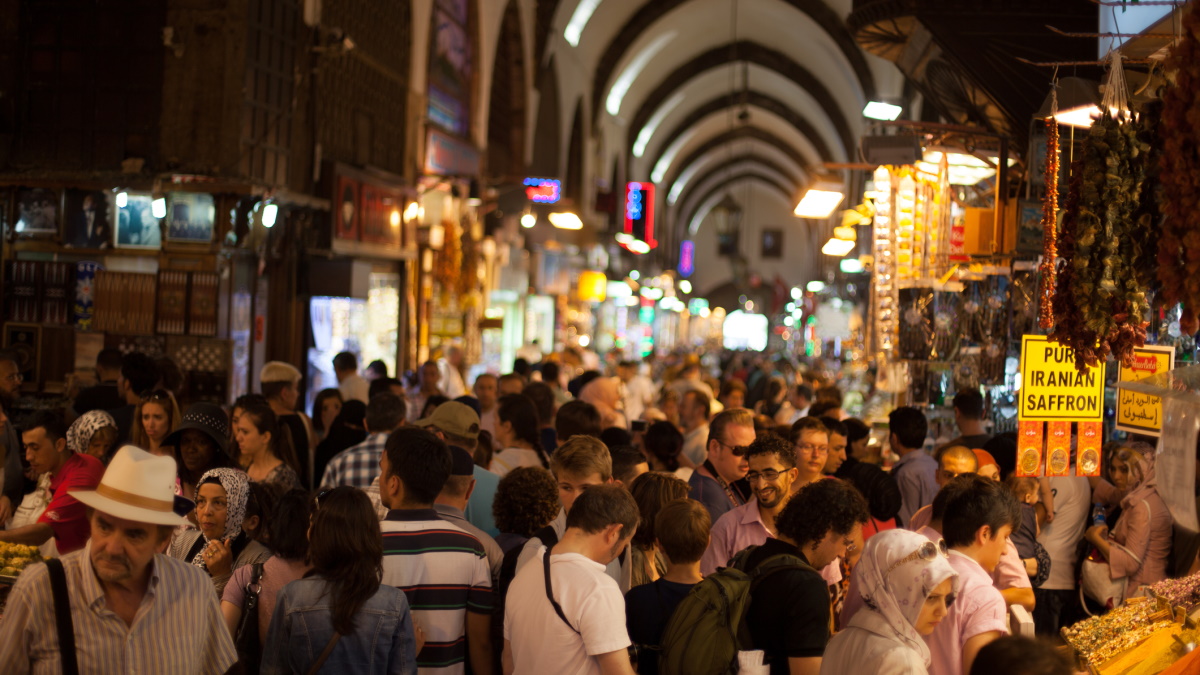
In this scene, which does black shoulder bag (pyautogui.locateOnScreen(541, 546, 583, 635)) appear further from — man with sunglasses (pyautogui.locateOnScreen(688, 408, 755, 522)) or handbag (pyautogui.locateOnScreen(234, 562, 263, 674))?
man with sunglasses (pyautogui.locateOnScreen(688, 408, 755, 522))

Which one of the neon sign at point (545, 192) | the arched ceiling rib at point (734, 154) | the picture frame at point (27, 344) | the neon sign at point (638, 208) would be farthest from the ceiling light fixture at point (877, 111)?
the arched ceiling rib at point (734, 154)

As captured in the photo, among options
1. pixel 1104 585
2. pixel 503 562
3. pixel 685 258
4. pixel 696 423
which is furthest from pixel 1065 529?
pixel 685 258

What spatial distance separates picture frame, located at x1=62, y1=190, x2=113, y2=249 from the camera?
9414 mm

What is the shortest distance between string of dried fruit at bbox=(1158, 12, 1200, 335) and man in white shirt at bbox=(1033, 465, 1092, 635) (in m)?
2.72

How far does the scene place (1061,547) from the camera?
593 cm

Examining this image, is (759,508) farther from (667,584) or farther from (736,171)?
(736,171)

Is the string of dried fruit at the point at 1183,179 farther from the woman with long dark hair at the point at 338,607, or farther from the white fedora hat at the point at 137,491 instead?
the white fedora hat at the point at 137,491

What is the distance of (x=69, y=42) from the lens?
973 cm

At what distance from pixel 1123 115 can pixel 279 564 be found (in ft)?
10.5

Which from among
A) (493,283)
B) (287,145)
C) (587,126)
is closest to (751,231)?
(587,126)

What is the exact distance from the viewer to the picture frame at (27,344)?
945 cm

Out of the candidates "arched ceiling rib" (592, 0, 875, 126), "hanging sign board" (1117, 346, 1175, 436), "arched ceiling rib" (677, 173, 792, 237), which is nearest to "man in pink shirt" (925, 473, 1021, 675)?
"hanging sign board" (1117, 346, 1175, 436)

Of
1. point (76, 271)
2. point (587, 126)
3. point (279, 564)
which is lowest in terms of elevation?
point (279, 564)

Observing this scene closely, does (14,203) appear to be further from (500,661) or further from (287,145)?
(500,661)
